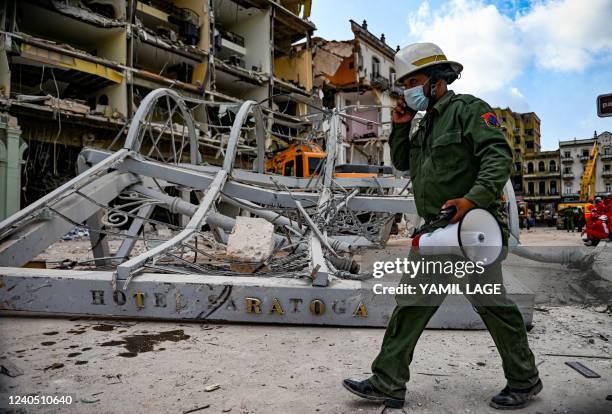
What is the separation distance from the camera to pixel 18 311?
3746 millimetres

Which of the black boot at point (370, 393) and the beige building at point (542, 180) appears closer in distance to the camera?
the black boot at point (370, 393)

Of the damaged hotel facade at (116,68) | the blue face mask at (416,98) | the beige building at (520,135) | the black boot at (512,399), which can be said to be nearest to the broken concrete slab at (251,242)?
the blue face mask at (416,98)

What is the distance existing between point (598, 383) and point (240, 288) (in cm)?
233

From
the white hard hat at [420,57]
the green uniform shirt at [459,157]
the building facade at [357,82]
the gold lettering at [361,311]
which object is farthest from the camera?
the building facade at [357,82]

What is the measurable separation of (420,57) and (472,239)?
0.96 metres

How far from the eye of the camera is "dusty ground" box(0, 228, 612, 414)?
82.0 inches

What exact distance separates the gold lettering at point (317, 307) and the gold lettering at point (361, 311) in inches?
9.8

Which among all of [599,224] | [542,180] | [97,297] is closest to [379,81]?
[599,224]

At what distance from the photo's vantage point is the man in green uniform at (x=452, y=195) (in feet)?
6.54

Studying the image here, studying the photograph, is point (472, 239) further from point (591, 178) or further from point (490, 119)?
point (591, 178)

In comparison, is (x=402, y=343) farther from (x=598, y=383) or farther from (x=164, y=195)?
(x=164, y=195)

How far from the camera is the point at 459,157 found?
211cm

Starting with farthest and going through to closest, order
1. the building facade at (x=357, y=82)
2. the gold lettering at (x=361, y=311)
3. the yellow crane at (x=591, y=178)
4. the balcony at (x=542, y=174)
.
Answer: the balcony at (x=542, y=174) → the building facade at (x=357, y=82) → the yellow crane at (x=591, y=178) → the gold lettering at (x=361, y=311)

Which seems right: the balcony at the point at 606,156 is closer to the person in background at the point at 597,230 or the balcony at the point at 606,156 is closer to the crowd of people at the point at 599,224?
the crowd of people at the point at 599,224
